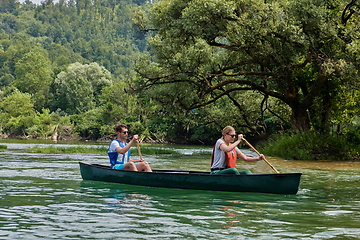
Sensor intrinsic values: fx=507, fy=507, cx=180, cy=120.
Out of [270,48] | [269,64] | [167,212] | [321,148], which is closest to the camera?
[167,212]

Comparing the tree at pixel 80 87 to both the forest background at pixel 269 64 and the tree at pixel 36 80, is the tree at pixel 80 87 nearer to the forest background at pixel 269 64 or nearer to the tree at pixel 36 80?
the tree at pixel 36 80

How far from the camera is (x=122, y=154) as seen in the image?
12.7 meters

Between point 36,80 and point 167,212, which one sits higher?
point 36,80

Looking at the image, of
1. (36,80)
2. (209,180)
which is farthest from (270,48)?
(36,80)

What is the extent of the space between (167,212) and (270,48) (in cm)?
1524

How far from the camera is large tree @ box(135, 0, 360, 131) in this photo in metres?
21.2

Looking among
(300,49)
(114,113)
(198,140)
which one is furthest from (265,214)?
(114,113)

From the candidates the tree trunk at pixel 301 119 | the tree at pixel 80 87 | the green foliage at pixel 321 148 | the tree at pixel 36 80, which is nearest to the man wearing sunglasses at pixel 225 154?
the green foliage at pixel 321 148

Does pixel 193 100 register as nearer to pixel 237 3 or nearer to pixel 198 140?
pixel 237 3

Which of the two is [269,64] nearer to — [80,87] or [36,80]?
[80,87]

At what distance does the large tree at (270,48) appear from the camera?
21234 millimetres

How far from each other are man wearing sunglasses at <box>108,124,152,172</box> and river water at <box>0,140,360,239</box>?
522 mm

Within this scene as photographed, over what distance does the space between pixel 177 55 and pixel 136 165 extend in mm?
12230

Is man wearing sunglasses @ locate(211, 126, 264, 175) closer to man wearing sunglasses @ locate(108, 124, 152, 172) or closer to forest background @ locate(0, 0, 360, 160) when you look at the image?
man wearing sunglasses @ locate(108, 124, 152, 172)
